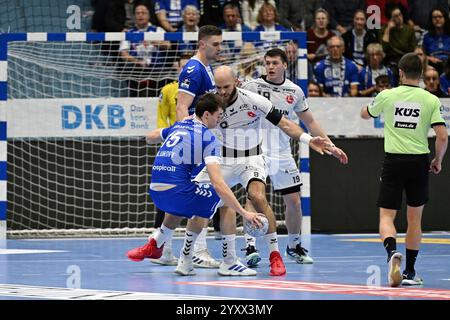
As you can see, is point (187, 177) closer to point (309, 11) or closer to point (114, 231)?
point (114, 231)

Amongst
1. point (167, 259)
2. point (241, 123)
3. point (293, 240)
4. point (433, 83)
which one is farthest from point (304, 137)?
point (433, 83)

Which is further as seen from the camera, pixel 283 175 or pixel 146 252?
pixel 283 175

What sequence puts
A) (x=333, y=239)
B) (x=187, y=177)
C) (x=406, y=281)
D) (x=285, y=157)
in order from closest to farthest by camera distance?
1. (x=406, y=281)
2. (x=187, y=177)
3. (x=285, y=157)
4. (x=333, y=239)

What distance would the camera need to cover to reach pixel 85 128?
16.2m

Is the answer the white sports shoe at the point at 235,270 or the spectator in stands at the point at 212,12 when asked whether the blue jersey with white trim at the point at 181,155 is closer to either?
the white sports shoe at the point at 235,270

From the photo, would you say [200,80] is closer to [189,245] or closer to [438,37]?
[189,245]

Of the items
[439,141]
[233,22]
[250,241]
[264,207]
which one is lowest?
[250,241]

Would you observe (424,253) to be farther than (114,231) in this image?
No

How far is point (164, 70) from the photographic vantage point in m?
17.2

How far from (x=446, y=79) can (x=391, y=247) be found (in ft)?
32.0

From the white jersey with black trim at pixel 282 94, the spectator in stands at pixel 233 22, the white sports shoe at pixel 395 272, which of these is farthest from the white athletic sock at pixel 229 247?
the spectator in stands at pixel 233 22
